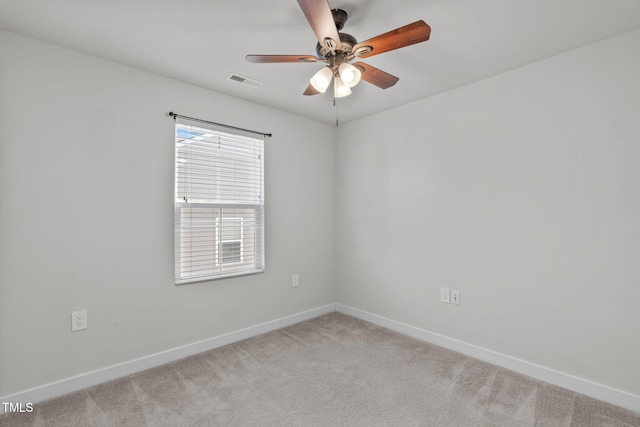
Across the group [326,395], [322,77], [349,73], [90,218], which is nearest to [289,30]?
[322,77]

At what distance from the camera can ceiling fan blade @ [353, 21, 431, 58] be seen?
151cm

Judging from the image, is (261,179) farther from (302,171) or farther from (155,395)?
(155,395)

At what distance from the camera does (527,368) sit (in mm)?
2432

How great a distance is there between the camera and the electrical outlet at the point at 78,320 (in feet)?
7.29

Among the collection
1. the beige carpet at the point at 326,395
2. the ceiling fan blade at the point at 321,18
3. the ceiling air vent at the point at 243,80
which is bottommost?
the beige carpet at the point at 326,395

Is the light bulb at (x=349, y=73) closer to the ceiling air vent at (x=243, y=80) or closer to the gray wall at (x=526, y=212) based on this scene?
the ceiling air vent at (x=243, y=80)

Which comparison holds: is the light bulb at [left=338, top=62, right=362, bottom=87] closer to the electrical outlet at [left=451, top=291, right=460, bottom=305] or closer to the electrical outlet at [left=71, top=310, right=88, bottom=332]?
the electrical outlet at [left=451, top=291, right=460, bottom=305]

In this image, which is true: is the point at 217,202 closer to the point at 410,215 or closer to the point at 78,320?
the point at 78,320

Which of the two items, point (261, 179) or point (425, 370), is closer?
point (425, 370)

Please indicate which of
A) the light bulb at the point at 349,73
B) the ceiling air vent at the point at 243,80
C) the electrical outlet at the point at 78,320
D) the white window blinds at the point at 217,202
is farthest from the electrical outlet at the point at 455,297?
the electrical outlet at the point at 78,320

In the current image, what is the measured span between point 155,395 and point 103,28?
7.85 ft

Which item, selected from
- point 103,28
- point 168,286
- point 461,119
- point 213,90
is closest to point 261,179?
point 213,90

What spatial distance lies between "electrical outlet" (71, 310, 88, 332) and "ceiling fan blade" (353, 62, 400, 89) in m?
2.50

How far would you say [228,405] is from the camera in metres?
2.06
